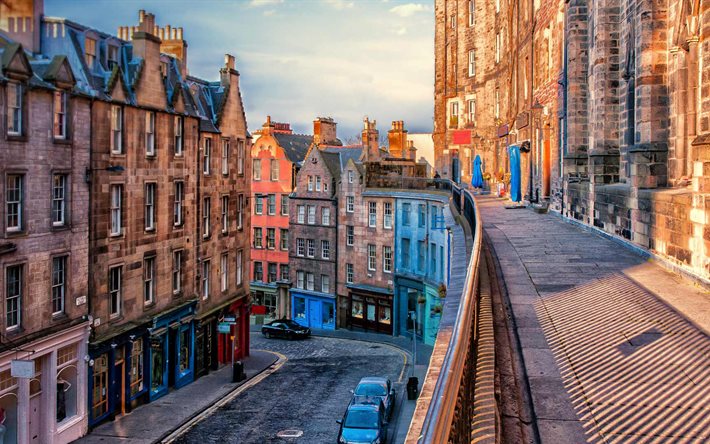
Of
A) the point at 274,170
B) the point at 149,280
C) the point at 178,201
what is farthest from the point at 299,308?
the point at 149,280

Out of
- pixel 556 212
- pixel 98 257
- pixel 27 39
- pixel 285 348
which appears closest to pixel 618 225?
pixel 556 212

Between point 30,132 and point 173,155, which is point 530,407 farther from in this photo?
point 173,155

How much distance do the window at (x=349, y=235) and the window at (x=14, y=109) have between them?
106 feet

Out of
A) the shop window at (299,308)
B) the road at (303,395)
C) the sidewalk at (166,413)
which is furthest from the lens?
the shop window at (299,308)

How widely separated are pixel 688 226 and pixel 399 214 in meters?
35.2

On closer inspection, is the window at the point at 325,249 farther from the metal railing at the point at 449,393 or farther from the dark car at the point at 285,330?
the metal railing at the point at 449,393

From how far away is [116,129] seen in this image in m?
28.1

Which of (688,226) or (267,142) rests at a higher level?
(267,142)

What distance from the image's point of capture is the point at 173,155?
32281 millimetres

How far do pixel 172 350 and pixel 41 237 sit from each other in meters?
10.4

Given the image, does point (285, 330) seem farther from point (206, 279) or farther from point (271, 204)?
point (271, 204)

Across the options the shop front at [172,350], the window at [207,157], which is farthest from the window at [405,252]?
the shop front at [172,350]

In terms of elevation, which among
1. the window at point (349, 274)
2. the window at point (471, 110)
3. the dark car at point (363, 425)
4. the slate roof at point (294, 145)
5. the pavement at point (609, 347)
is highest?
the window at point (471, 110)

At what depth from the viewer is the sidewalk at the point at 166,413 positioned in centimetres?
2522
